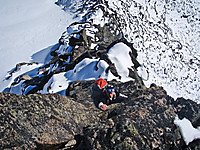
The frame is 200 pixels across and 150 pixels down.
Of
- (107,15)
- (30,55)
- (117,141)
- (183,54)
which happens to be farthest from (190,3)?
(117,141)

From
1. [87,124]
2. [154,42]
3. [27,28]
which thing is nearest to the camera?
[87,124]

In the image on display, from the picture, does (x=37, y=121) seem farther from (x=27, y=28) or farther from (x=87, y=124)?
(x=27, y=28)

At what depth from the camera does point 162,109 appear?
4098 mm

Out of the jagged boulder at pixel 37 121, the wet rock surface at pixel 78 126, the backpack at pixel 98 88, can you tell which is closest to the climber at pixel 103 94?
the backpack at pixel 98 88

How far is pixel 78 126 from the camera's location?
12.7 feet

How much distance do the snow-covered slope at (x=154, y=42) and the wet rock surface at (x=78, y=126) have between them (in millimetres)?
3784

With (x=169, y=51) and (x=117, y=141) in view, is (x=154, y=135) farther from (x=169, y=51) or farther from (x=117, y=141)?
(x=169, y=51)

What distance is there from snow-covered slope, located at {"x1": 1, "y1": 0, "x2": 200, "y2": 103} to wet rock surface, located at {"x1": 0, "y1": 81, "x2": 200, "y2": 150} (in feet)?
12.4

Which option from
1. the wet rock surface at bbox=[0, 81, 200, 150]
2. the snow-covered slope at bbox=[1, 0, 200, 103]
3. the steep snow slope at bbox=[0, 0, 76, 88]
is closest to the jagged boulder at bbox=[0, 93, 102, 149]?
the wet rock surface at bbox=[0, 81, 200, 150]

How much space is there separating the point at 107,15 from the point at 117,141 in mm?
14736

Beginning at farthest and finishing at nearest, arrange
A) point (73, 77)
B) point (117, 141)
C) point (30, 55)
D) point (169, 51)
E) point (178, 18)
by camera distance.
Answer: point (178, 18) < point (30, 55) < point (169, 51) < point (73, 77) < point (117, 141)

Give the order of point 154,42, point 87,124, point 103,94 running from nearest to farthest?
point 87,124, point 103,94, point 154,42

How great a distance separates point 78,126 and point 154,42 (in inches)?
535

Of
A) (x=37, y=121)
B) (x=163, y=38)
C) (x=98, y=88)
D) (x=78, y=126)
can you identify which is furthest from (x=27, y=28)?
(x=78, y=126)
